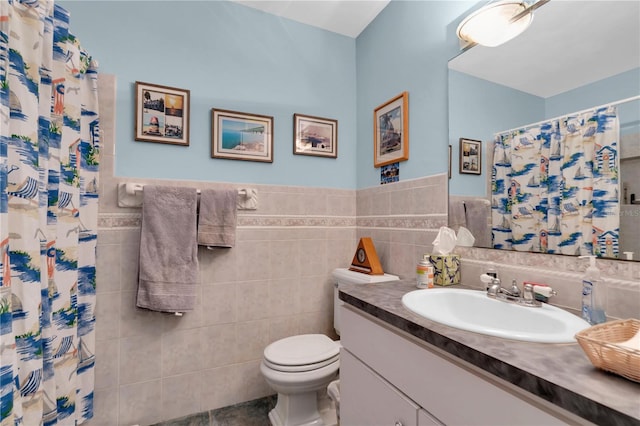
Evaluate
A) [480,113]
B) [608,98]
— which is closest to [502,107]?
[480,113]

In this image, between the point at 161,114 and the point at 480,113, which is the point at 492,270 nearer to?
the point at 480,113

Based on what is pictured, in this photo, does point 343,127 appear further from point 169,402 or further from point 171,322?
point 169,402

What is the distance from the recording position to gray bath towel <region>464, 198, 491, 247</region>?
1.20 m

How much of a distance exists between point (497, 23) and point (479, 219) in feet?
2.51

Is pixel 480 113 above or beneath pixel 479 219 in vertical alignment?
above

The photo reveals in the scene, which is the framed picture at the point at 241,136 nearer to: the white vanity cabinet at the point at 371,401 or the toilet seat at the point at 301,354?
the toilet seat at the point at 301,354

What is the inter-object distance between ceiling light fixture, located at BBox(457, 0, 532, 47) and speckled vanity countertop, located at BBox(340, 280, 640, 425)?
1100mm

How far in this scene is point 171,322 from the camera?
1622mm

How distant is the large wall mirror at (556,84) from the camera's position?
2.67ft

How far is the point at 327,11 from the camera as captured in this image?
187 centimetres

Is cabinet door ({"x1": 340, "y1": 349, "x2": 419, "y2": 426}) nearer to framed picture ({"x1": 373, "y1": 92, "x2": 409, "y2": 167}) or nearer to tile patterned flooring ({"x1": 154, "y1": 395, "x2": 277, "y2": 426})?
tile patterned flooring ({"x1": 154, "y1": 395, "x2": 277, "y2": 426})

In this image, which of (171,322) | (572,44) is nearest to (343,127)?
(572,44)

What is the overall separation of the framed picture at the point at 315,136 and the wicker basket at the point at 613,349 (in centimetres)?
166

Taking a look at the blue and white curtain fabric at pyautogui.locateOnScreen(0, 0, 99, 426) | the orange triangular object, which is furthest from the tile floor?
the orange triangular object
